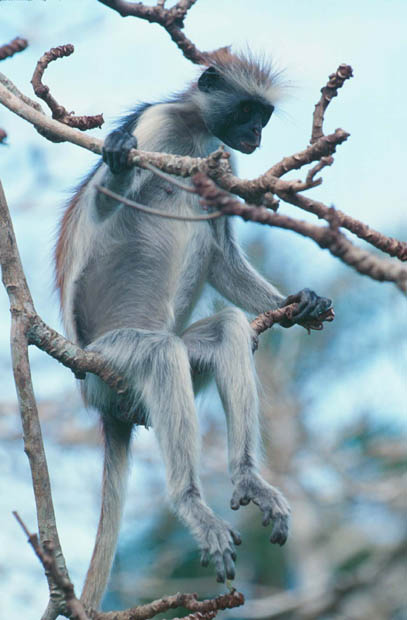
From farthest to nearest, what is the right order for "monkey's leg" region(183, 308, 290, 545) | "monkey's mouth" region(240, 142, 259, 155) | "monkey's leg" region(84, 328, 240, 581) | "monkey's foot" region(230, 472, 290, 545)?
1. "monkey's mouth" region(240, 142, 259, 155)
2. "monkey's leg" region(183, 308, 290, 545)
3. "monkey's foot" region(230, 472, 290, 545)
4. "monkey's leg" region(84, 328, 240, 581)

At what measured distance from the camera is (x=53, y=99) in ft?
14.9

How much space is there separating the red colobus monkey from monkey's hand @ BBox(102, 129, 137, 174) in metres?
0.01

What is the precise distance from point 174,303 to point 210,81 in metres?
1.65

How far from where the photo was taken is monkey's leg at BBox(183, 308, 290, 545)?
14.8 ft

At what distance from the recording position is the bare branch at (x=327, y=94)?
3.35 m

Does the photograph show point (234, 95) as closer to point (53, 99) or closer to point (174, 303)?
point (174, 303)

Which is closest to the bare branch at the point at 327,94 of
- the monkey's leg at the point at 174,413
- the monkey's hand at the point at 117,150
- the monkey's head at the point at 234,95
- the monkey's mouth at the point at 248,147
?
the monkey's hand at the point at 117,150

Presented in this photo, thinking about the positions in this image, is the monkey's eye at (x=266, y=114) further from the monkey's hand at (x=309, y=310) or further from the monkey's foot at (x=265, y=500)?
the monkey's foot at (x=265, y=500)

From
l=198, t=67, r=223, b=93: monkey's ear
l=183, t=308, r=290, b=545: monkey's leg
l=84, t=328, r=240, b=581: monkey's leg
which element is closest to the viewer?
l=84, t=328, r=240, b=581: monkey's leg

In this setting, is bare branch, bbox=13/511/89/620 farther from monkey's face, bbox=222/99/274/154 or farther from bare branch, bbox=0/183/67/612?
monkey's face, bbox=222/99/274/154

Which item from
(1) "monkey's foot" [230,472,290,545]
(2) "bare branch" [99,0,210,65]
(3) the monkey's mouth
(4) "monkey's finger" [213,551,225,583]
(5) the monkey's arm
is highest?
(2) "bare branch" [99,0,210,65]

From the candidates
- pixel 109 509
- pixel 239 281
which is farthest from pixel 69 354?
pixel 239 281

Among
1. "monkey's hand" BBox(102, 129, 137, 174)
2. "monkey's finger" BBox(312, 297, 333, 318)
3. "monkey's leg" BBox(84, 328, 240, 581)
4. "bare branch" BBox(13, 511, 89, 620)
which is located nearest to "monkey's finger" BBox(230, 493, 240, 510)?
"monkey's leg" BBox(84, 328, 240, 581)

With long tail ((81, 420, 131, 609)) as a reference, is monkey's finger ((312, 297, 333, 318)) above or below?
above
